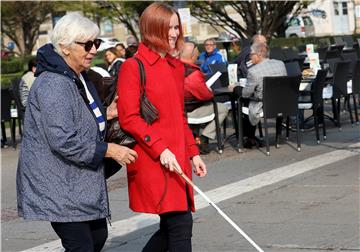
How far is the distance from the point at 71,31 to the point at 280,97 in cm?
782

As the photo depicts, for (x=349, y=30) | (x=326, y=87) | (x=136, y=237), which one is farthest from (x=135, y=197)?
(x=349, y=30)

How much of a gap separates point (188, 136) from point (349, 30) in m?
60.8

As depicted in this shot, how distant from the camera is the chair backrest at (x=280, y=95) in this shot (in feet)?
40.3

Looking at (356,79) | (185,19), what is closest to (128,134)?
(356,79)

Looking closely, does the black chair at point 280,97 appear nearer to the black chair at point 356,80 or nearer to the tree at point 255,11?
the black chair at point 356,80

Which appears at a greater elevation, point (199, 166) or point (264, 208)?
point (199, 166)

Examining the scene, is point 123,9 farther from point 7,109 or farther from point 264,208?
point 264,208

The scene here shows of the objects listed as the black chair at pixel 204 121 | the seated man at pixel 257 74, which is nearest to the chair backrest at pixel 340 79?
the seated man at pixel 257 74

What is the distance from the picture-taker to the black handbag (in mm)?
5121

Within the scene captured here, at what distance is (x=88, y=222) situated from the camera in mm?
4945

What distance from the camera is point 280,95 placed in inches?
489

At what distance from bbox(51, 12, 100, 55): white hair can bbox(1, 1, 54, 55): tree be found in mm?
47234

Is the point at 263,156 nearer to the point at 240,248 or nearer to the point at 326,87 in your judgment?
the point at 326,87

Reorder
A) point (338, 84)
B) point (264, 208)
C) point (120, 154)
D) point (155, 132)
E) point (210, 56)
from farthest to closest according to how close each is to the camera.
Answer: point (210, 56), point (338, 84), point (264, 208), point (155, 132), point (120, 154)
